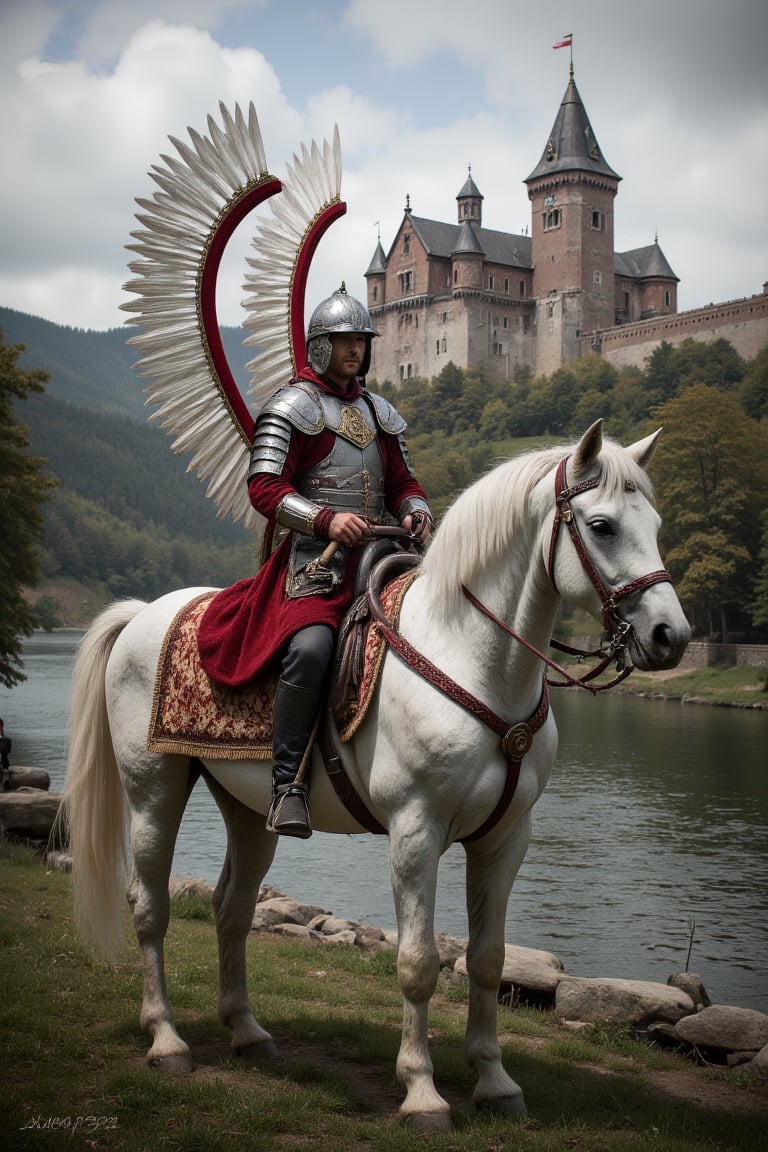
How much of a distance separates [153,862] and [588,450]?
9.63ft

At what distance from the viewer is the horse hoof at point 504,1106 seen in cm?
498

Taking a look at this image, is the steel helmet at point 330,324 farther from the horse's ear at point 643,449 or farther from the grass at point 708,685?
the grass at point 708,685

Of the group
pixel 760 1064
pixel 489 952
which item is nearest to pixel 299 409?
pixel 489 952

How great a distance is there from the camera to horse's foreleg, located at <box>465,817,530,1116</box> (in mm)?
Answer: 4961

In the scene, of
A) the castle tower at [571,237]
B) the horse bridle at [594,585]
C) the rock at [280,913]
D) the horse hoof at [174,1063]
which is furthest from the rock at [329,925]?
the castle tower at [571,237]

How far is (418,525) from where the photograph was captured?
5.41 meters

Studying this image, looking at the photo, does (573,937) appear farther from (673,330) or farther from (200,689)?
(673,330)

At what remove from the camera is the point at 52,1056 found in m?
5.43

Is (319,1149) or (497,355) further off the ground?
(497,355)

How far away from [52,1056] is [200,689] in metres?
1.73

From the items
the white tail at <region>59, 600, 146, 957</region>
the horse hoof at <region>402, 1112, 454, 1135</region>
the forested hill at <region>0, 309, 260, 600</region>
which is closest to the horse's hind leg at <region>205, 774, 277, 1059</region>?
the white tail at <region>59, 600, 146, 957</region>

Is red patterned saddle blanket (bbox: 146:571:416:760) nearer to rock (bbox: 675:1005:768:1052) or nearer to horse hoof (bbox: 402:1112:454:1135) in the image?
horse hoof (bbox: 402:1112:454:1135)

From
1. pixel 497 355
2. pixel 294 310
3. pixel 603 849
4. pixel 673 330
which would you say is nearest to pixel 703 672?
pixel 603 849

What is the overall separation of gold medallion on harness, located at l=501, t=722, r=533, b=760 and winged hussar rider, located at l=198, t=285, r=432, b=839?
2.64ft
